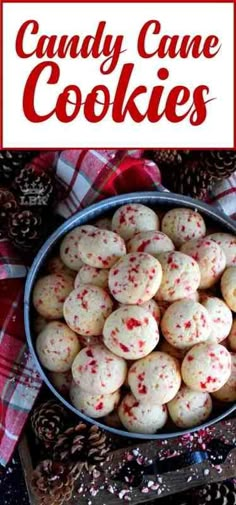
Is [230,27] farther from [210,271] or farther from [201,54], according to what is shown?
[210,271]

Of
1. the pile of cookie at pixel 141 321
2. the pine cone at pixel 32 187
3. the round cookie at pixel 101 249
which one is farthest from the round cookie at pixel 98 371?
the pine cone at pixel 32 187

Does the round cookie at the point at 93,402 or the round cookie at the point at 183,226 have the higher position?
the round cookie at the point at 183,226

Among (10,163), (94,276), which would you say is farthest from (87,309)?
(10,163)

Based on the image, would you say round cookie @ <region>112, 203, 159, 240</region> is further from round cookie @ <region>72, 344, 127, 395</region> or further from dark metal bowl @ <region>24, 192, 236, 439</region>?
round cookie @ <region>72, 344, 127, 395</region>

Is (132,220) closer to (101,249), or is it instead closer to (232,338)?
(101,249)

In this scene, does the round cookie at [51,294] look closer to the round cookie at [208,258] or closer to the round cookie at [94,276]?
the round cookie at [94,276]

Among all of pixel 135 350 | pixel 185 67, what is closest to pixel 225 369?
pixel 135 350

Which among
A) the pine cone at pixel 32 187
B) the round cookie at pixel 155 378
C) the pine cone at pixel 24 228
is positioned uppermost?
the pine cone at pixel 32 187
